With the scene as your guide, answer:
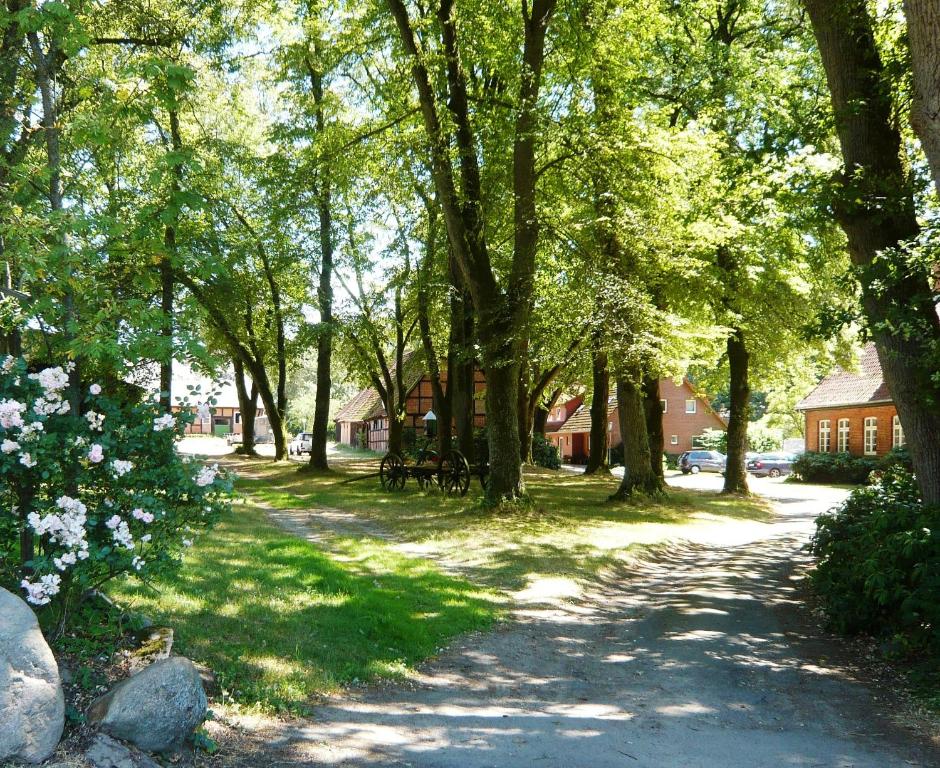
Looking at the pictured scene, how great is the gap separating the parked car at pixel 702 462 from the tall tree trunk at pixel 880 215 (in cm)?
4184

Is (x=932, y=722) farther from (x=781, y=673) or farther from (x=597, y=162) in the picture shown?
(x=597, y=162)


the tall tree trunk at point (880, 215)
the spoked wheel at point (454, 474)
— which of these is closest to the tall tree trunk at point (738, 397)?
the spoked wheel at point (454, 474)

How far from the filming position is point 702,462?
51469mm

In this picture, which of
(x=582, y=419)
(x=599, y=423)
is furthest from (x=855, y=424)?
(x=582, y=419)

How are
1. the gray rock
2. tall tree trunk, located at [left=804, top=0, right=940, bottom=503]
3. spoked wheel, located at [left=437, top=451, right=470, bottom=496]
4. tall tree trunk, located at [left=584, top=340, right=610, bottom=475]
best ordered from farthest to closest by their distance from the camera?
1. tall tree trunk, located at [left=584, top=340, right=610, bottom=475]
2. spoked wheel, located at [left=437, top=451, right=470, bottom=496]
3. tall tree trunk, located at [left=804, top=0, right=940, bottom=503]
4. the gray rock

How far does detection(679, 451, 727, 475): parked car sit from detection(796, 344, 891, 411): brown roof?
230 inches

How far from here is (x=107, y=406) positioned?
5.81m

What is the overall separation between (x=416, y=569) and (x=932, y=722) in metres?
7.11

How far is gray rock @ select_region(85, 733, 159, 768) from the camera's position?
15.7 ft

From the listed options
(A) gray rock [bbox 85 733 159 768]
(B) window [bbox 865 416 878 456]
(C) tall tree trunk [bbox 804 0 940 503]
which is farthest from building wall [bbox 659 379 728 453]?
(A) gray rock [bbox 85 733 159 768]

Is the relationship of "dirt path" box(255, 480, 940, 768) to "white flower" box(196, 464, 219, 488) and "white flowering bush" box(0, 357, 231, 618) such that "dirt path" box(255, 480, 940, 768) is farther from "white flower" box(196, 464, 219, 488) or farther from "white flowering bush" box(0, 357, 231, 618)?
Result: "white flower" box(196, 464, 219, 488)

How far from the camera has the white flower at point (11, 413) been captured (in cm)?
526

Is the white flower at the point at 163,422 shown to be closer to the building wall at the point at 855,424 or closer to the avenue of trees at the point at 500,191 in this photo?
the avenue of trees at the point at 500,191

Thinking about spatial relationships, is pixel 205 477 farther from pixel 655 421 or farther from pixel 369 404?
pixel 369 404
